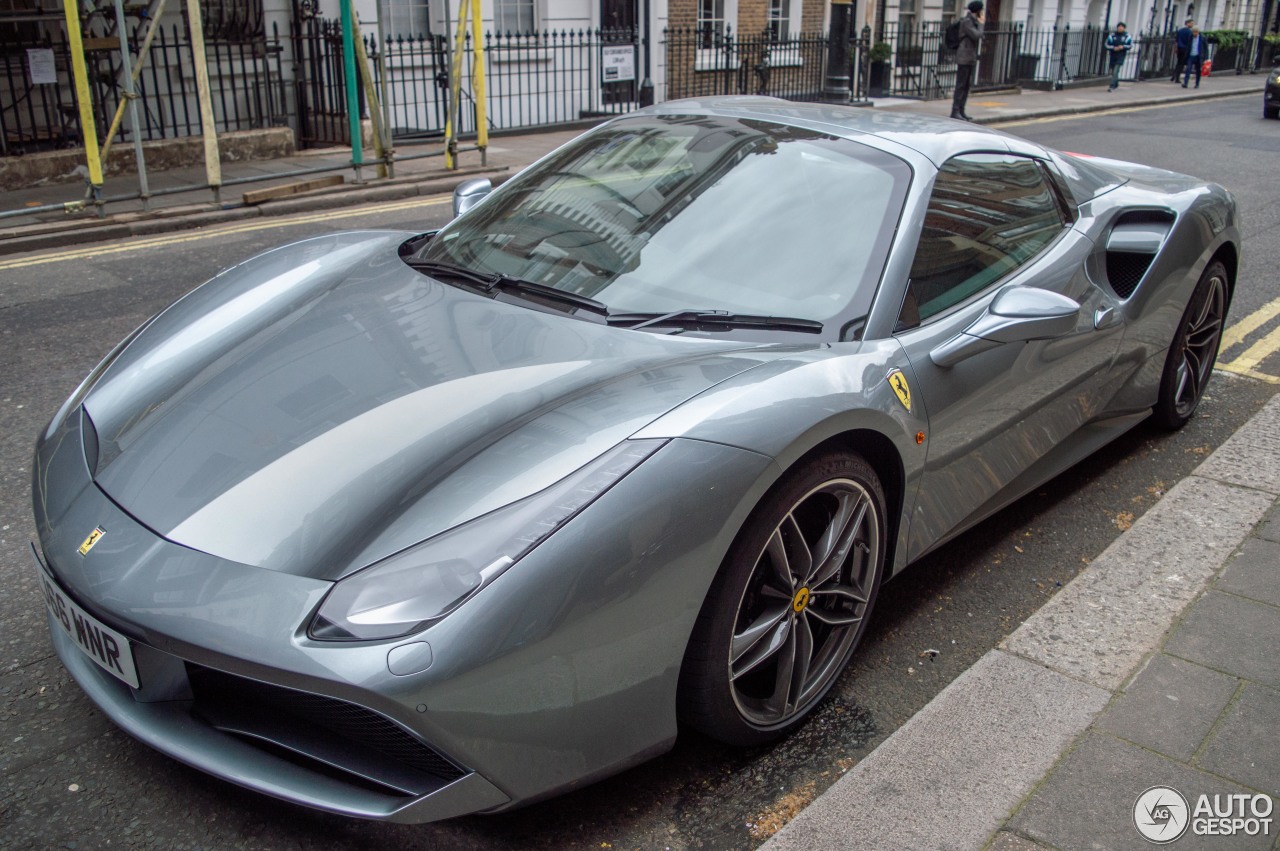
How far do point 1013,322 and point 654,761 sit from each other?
4.82ft

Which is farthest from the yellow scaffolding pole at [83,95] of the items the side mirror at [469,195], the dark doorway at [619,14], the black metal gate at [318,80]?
the dark doorway at [619,14]

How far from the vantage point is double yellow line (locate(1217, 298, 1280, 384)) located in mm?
5484

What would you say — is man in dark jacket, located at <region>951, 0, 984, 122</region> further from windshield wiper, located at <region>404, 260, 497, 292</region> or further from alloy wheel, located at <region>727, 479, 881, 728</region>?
alloy wheel, located at <region>727, 479, 881, 728</region>

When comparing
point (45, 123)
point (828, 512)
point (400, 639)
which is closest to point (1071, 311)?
point (828, 512)

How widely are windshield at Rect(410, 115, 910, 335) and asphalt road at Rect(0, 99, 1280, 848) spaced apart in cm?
100

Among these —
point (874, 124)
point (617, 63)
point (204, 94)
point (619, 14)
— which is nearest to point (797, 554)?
point (874, 124)

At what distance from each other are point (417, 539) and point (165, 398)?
976 mm

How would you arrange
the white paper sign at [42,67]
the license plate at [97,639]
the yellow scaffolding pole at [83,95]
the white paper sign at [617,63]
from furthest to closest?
1. the white paper sign at [617,63]
2. the white paper sign at [42,67]
3. the yellow scaffolding pole at [83,95]
4. the license plate at [97,639]

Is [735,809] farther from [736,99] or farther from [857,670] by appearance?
[736,99]

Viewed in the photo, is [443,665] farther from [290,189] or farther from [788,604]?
[290,189]

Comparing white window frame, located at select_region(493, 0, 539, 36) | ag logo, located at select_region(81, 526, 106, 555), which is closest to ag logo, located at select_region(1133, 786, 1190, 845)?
ag logo, located at select_region(81, 526, 106, 555)

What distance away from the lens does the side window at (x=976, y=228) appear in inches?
117

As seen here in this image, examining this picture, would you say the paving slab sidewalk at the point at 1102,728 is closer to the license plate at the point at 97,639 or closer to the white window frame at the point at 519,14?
the license plate at the point at 97,639
